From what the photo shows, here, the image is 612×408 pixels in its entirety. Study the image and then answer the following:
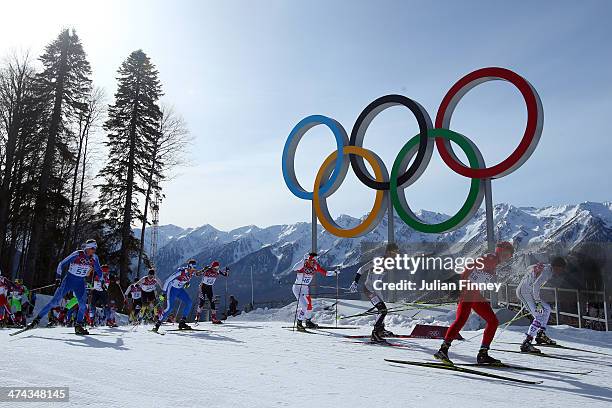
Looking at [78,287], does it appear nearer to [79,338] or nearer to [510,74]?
[79,338]

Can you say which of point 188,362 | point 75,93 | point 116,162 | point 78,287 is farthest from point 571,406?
point 75,93

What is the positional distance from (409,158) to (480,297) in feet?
39.5

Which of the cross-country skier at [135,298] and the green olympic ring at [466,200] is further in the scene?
the cross-country skier at [135,298]

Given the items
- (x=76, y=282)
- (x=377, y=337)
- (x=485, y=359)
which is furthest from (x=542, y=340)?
(x=76, y=282)

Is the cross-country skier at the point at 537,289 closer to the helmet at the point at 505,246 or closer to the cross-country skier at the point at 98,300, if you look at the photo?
the helmet at the point at 505,246

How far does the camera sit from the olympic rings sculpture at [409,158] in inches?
619

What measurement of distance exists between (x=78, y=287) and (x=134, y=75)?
24885 millimetres

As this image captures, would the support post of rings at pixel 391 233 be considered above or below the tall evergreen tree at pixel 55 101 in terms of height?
below

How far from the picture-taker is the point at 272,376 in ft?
20.1

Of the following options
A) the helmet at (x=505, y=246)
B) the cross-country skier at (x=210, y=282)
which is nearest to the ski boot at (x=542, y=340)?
the helmet at (x=505, y=246)

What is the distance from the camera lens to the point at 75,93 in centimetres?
3031

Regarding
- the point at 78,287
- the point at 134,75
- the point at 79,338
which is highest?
the point at 134,75

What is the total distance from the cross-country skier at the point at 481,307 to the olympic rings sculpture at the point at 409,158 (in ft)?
29.0

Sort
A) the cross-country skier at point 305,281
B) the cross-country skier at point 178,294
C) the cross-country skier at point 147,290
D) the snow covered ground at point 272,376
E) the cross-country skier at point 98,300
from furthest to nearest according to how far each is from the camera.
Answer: the cross-country skier at point 98,300
the cross-country skier at point 147,290
the cross-country skier at point 305,281
the cross-country skier at point 178,294
the snow covered ground at point 272,376
